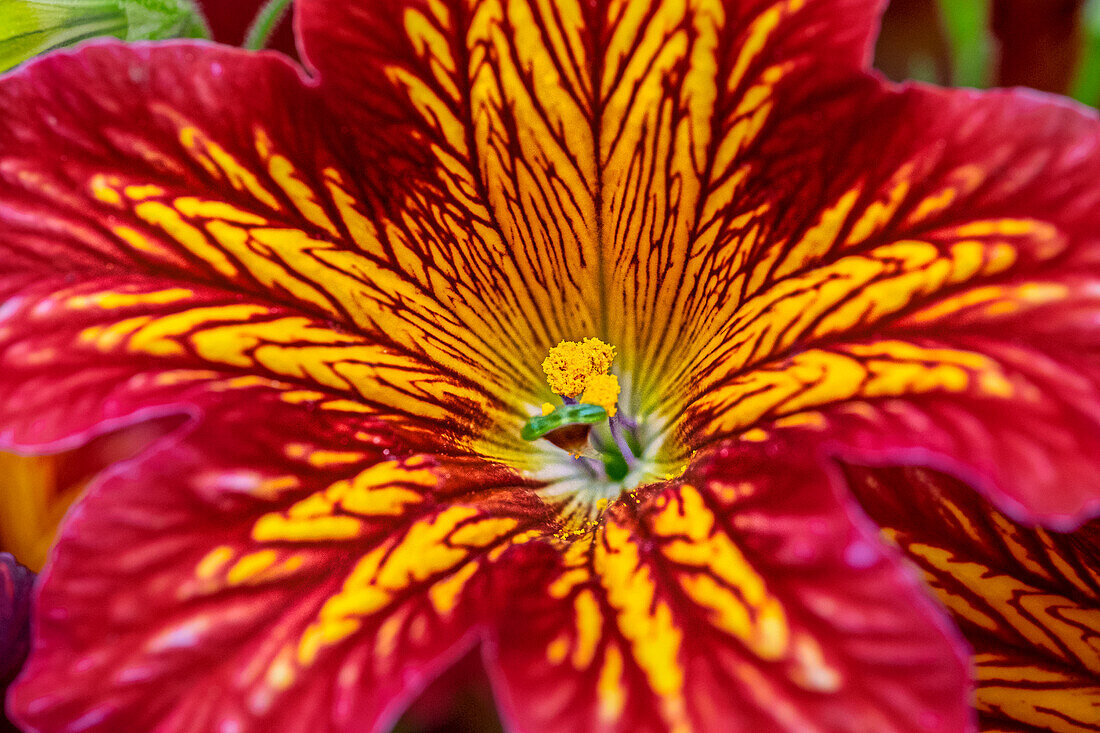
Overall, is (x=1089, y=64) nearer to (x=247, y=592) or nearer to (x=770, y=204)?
(x=770, y=204)

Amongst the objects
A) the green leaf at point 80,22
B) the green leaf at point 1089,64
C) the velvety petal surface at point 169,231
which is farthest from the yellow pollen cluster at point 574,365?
the green leaf at point 1089,64

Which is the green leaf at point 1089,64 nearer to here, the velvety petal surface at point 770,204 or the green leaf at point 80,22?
the velvety petal surface at point 770,204

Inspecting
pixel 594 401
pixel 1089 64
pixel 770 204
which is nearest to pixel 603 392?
pixel 594 401

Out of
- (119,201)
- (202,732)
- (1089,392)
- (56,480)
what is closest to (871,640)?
(1089,392)

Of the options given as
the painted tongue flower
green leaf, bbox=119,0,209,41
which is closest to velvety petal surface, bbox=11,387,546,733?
the painted tongue flower

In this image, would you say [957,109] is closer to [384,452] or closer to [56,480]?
[384,452]

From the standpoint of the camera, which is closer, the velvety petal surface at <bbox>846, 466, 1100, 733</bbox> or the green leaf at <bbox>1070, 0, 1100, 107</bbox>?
the velvety petal surface at <bbox>846, 466, 1100, 733</bbox>

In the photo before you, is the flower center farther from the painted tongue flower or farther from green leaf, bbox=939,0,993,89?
green leaf, bbox=939,0,993,89
